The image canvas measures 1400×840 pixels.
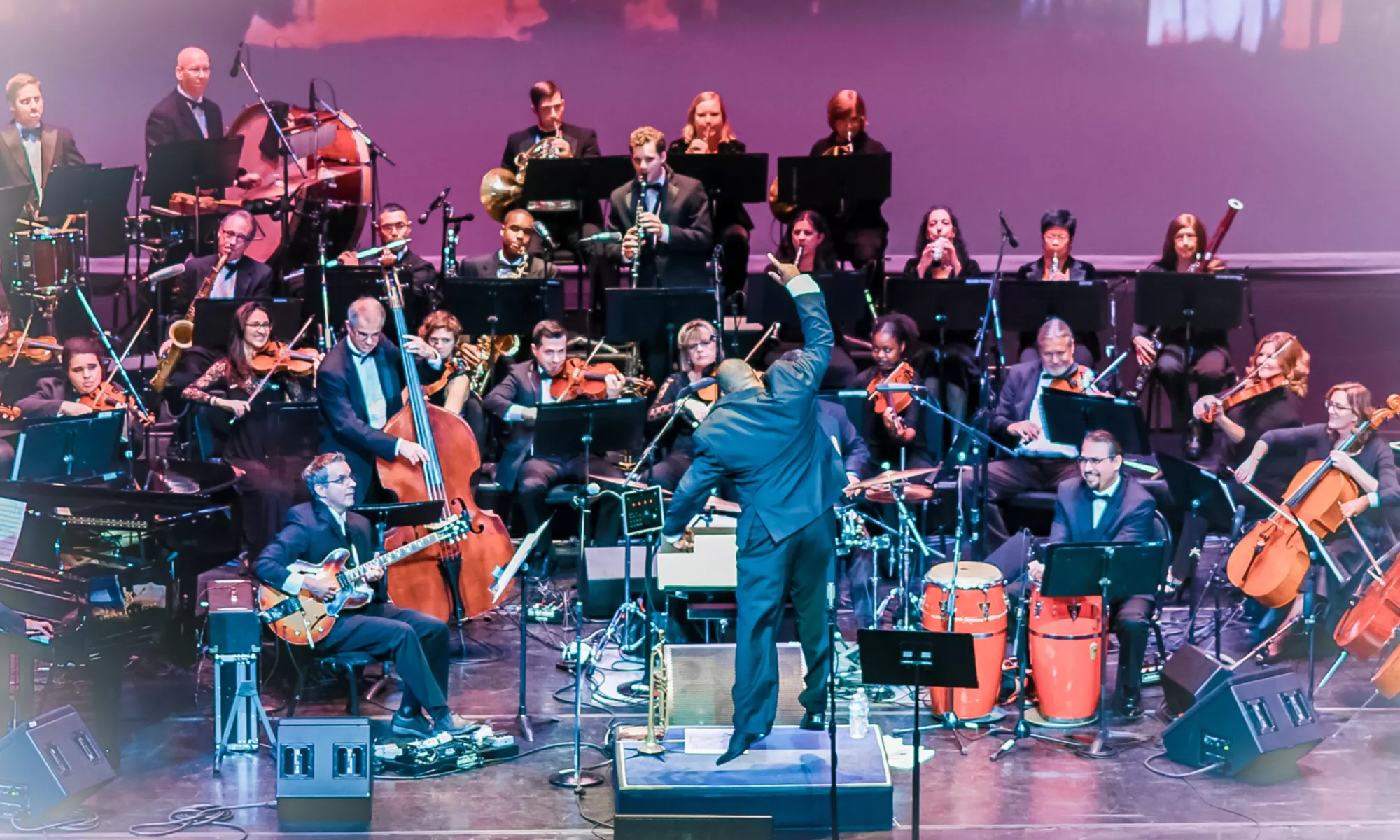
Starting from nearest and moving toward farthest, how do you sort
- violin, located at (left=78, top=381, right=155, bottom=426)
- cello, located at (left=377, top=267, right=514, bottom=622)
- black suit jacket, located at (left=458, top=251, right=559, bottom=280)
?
cello, located at (left=377, top=267, right=514, bottom=622), violin, located at (left=78, top=381, right=155, bottom=426), black suit jacket, located at (left=458, top=251, right=559, bottom=280)

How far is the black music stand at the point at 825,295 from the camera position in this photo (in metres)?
9.20

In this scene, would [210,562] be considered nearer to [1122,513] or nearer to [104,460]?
[104,460]

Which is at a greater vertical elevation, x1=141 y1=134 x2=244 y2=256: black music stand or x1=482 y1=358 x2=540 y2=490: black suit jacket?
x1=141 y1=134 x2=244 y2=256: black music stand

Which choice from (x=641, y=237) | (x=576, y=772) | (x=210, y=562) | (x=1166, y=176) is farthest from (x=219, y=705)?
(x=1166, y=176)

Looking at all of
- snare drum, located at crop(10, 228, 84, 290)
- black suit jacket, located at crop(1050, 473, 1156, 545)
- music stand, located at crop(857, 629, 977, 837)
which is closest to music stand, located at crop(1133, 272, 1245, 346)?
black suit jacket, located at crop(1050, 473, 1156, 545)

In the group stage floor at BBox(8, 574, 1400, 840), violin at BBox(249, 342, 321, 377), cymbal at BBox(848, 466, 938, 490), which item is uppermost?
violin at BBox(249, 342, 321, 377)

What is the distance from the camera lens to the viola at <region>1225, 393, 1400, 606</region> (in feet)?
25.6

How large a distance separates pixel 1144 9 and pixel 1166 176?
1156 millimetres

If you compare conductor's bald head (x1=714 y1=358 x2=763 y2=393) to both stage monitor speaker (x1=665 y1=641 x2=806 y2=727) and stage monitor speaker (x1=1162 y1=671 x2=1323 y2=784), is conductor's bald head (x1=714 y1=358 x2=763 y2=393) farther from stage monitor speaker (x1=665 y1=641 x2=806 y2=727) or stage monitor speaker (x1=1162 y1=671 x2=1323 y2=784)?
stage monitor speaker (x1=1162 y1=671 x2=1323 y2=784)

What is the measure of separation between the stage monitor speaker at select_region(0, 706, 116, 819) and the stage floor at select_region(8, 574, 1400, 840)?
0.39 feet

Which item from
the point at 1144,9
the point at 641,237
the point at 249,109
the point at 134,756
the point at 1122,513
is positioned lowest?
the point at 134,756

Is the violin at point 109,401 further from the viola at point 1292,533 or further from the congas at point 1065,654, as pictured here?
→ the viola at point 1292,533

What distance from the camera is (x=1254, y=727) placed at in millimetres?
6734

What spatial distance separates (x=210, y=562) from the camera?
26.0ft
